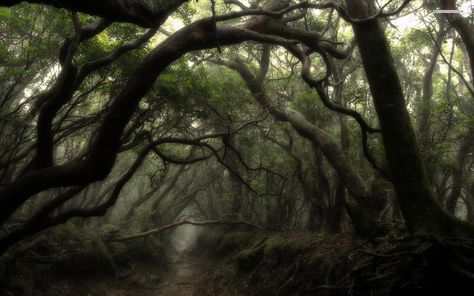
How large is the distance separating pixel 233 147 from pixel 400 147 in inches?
165

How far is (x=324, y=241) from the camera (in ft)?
30.6

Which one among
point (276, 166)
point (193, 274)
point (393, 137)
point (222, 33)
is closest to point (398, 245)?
point (393, 137)

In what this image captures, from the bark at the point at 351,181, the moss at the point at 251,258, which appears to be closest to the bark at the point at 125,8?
the bark at the point at 351,181

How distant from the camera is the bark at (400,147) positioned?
4562mm

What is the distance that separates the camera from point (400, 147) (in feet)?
16.0

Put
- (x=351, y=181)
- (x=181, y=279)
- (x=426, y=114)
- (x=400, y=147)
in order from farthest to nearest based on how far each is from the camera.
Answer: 1. (x=181, y=279)
2. (x=426, y=114)
3. (x=351, y=181)
4. (x=400, y=147)

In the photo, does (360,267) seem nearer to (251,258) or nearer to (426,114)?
(251,258)

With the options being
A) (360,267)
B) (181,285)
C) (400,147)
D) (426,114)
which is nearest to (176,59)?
(400,147)

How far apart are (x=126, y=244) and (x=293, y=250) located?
903 cm

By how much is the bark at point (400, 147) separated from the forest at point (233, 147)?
0.06ft

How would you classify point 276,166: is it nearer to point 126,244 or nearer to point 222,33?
point 126,244

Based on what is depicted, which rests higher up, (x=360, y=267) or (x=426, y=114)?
(x=426, y=114)

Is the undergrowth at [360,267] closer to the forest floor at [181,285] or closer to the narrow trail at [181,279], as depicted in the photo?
the forest floor at [181,285]

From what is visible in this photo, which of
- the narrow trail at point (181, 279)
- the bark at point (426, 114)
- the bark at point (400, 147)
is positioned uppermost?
the bark at point (426, 114)
